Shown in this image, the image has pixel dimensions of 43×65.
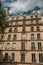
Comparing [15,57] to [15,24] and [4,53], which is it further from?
[15,24]

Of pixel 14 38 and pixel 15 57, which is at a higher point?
pixel 14 38

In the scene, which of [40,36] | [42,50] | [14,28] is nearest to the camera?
[42,50]

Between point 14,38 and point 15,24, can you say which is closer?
point 14,38

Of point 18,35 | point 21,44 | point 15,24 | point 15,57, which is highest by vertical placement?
point 15,24

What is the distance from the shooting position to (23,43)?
1512 inches

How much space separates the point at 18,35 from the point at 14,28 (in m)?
2.83

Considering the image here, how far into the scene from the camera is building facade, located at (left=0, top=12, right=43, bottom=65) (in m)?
36.2

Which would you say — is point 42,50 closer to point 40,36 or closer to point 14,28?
point 40,36

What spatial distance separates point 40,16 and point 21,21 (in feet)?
19.3

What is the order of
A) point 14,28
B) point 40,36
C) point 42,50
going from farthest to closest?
point 14,28
point 40,36
point 42,50

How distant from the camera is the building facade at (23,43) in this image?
36.2 m

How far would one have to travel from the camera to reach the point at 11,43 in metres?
39.0

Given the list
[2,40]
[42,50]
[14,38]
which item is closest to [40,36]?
[42,50]

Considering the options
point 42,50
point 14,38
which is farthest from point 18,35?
point 42,50
